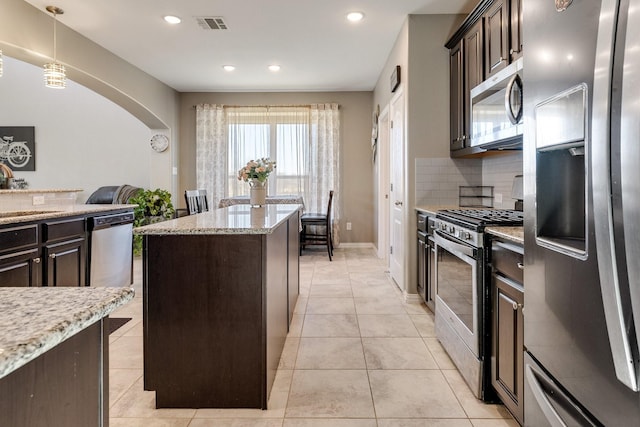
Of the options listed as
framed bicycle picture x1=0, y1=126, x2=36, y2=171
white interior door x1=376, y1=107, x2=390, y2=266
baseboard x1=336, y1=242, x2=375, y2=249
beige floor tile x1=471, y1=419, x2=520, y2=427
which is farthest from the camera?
framed bicycle picture x1=0, y1=126, x2=36, y2=171

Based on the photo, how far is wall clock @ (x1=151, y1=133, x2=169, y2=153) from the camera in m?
6.04

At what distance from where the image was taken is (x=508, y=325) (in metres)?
1.63

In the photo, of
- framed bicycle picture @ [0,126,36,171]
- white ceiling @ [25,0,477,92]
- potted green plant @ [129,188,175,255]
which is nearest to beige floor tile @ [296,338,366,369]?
white ceiling @ [25,0,477,92]

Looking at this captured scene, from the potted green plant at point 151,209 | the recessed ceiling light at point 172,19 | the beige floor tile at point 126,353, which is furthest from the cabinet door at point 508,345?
the potted green plant at point 151,209

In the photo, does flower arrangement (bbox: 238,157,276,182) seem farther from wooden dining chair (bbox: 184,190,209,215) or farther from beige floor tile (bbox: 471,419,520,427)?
beige floor tile (bbox: 471,419,520,427)

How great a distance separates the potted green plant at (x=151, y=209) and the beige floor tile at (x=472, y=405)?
15.0ft

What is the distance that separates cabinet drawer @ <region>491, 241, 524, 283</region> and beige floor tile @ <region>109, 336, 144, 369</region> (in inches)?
83.1

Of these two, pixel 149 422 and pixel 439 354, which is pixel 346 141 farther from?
pixel 149 422

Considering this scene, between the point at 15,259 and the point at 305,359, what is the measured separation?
195 centimetres

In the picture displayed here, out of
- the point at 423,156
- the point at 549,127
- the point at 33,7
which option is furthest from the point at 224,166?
the point at 549,127

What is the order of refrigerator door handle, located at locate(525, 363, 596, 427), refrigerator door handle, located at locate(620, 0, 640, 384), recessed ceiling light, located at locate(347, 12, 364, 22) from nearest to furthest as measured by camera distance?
refrigerator door handle, located at locate(620, 0, 640, 384) < refrigerator door handle, located at locate(525, 363, 596, 427) < recessed ceiling light, located at locate(347, 12, 364, 22)

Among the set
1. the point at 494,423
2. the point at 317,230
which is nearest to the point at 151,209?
the point at 317,230

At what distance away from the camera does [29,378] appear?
53cm

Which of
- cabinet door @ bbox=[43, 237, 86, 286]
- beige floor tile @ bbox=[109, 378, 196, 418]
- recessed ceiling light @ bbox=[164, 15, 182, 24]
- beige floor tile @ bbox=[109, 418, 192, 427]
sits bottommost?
beige floor tile @ bbox=[109, 418, 192, 427]
